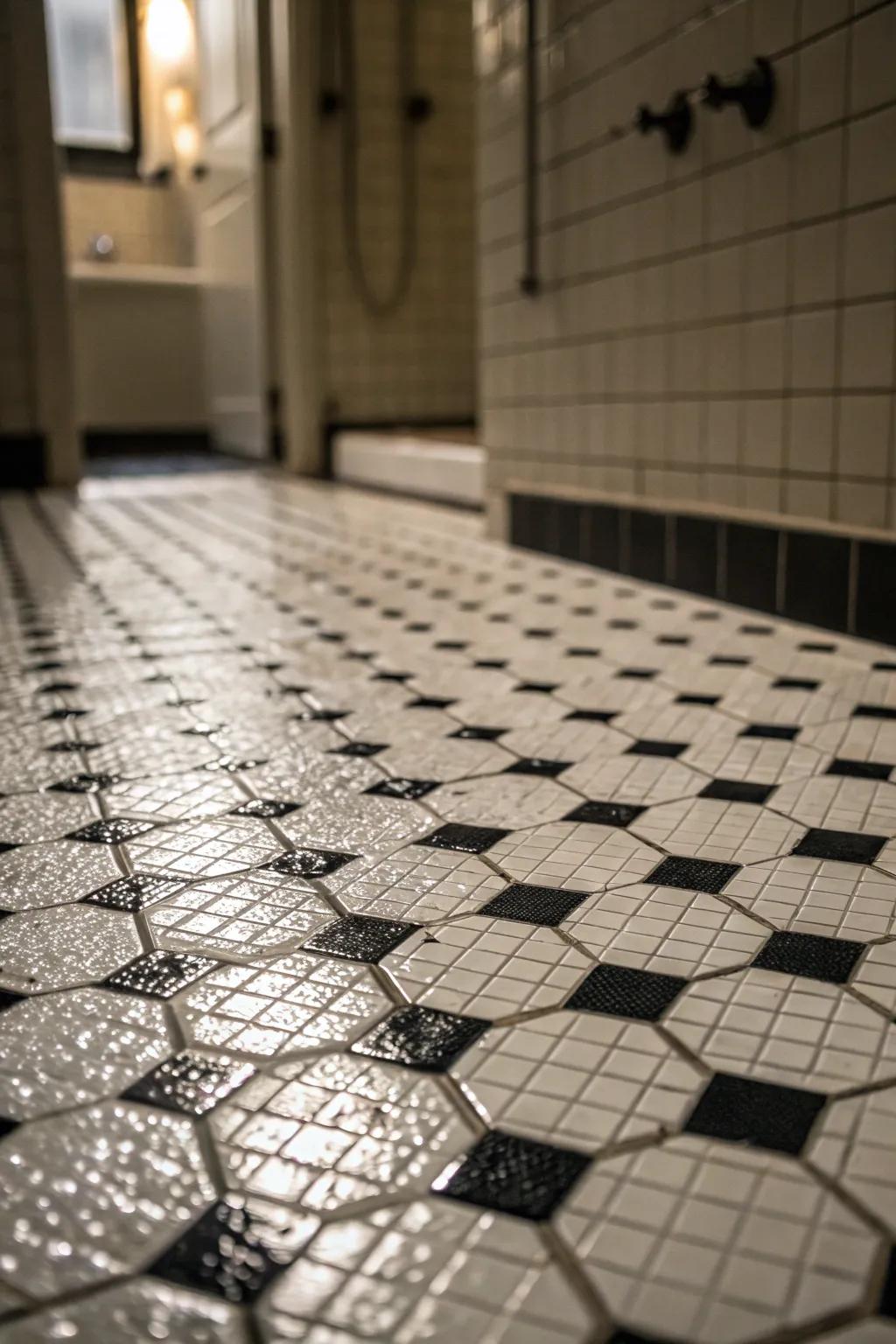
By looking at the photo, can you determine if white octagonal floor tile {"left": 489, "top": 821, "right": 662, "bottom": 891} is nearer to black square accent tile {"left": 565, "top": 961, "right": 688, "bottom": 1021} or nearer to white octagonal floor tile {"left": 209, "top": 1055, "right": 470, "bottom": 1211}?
black square accent tile {"left": 565, "top": 961, "right": 688, "bottom": 1021}

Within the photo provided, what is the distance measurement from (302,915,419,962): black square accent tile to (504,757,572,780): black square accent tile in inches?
24.2

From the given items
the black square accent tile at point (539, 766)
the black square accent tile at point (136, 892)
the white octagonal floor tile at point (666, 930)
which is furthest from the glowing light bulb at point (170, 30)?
the white octagonal floor tile at point (666, 930)

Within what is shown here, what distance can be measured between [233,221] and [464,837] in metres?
7.84

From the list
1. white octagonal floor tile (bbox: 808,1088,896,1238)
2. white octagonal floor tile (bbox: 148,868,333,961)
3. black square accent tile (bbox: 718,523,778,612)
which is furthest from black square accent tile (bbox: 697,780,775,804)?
black square accent tile (bbox: 718,523,778,612)

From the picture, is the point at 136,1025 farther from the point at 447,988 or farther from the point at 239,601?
the point at 239,601

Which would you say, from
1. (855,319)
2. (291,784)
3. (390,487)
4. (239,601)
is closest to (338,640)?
(239,601)

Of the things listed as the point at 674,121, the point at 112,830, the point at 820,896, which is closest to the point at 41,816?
the point at 112,830

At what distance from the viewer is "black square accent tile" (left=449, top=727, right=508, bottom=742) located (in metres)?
2.23

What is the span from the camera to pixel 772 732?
2230mm

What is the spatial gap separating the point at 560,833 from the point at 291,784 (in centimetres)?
50

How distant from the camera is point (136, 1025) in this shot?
48.3 inches

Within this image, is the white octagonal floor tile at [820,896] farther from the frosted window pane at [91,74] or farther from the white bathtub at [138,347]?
the frosted window pane at [91,74]

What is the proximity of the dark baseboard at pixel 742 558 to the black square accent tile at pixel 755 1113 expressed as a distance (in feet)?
6.44

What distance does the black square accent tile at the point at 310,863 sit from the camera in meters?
1.62
